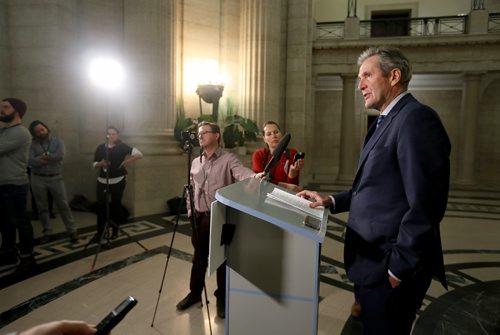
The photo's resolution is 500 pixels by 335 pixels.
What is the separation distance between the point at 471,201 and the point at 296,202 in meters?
9.76

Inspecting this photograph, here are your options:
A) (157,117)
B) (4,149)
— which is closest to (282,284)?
(4,149)

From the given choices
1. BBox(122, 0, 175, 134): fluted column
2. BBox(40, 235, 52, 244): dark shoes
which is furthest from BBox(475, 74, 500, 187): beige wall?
BBox(40, 235, 52, 244): dark shoes

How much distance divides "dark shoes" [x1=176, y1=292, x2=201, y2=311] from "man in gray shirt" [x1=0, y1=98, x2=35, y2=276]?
197 centimetres

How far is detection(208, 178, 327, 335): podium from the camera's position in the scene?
5.65ft

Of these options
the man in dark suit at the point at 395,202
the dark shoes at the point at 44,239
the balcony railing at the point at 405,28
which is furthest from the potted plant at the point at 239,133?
the balcony railing at the point at 405,28

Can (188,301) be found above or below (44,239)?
above

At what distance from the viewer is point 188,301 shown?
3.17 metres

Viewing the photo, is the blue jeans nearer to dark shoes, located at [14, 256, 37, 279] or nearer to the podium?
dark shoes, located at [14, 256, 37, 279]

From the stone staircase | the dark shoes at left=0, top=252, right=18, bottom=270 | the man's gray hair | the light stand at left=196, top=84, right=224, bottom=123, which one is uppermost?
the light stand at left=196, top=84, right=224, bottom=123

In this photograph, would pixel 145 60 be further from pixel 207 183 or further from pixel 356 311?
pixel 356 311

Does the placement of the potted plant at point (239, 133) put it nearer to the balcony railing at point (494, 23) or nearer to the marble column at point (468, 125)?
the marble column at point (468, 125)

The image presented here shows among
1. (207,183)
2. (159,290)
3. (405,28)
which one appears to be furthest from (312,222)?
(405,28)

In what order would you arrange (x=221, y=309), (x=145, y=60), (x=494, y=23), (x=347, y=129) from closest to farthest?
1. (x=221, y=309)
2. (x=145, y=60)
3. (x=494, y=23)
4. (x=347, y=129)

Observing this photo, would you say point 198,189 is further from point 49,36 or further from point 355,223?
point 49,36
